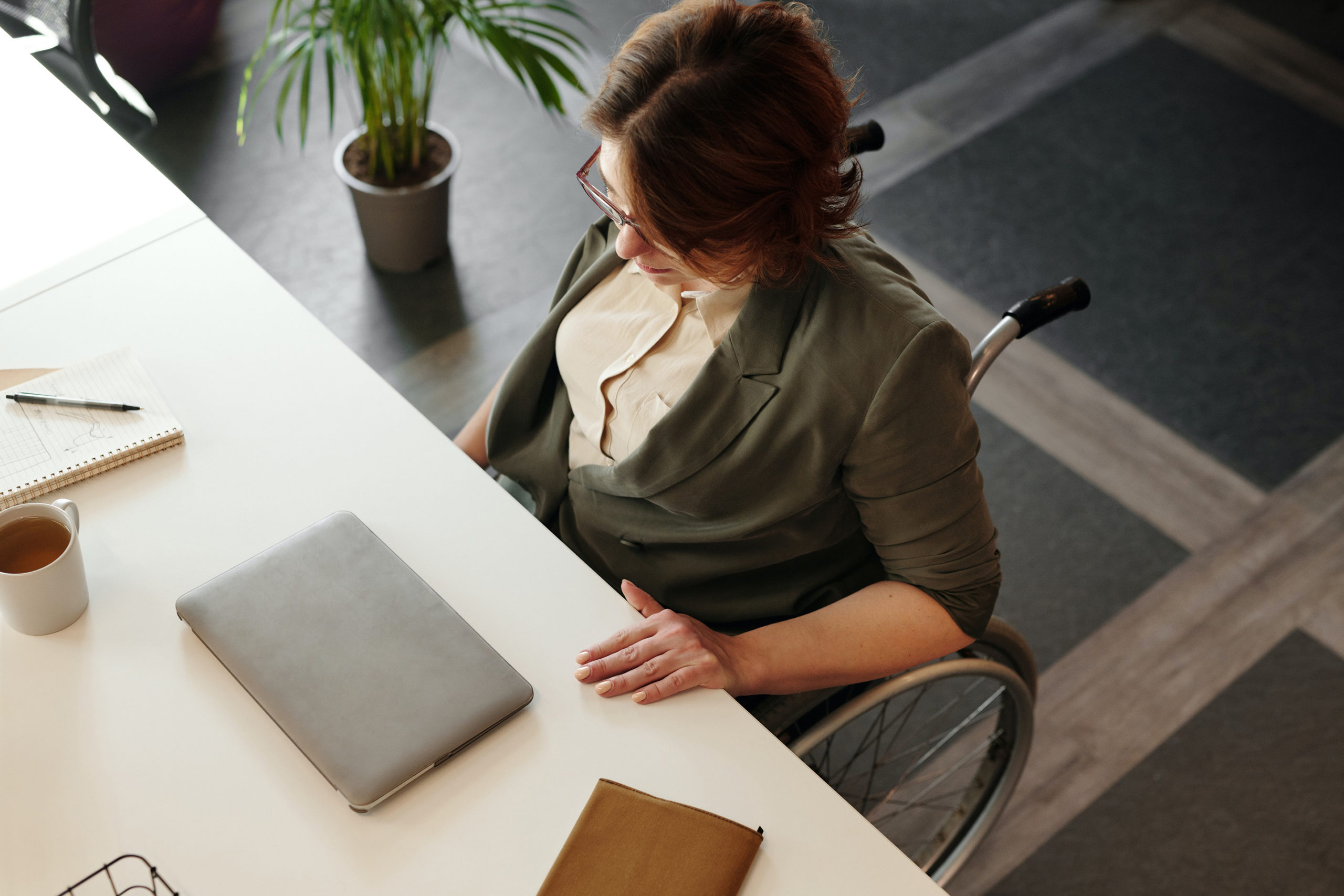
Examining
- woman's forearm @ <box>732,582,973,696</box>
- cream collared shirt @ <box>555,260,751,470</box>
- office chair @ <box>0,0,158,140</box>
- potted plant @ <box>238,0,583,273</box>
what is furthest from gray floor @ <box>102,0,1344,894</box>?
cream collared shirt @ <box>555,260,751,470</box>

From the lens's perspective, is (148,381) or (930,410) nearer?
(930,410)

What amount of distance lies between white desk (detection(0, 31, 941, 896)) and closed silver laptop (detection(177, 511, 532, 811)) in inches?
1.0

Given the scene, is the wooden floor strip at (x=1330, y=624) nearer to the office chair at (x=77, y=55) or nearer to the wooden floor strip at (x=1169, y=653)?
the wooden floor strip at (x=1169, y=653)

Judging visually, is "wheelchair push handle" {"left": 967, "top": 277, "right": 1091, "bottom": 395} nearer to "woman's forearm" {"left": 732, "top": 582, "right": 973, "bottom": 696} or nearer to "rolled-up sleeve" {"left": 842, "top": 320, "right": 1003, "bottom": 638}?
"rolled-up sleeve" {"left": 842, "top": 320, "right": 1003, "bottom": 638}

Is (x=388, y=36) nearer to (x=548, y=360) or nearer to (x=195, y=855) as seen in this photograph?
(x=548, y=360)

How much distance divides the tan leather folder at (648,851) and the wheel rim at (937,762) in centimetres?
51

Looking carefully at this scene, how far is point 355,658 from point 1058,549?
1.55m

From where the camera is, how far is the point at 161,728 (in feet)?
3.09

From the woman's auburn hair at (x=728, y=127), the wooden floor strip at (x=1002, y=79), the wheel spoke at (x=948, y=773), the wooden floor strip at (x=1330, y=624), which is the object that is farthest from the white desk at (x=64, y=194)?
the wooden floor strip at (x=1330, y=624)

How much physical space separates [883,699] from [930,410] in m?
0.33

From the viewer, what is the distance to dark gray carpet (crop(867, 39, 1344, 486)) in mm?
2395

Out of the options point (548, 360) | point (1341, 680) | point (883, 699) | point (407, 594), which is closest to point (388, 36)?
point (548, 360)

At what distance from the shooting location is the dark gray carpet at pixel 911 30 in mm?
3137

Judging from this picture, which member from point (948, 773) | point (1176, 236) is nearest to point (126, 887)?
point (948, 773)
